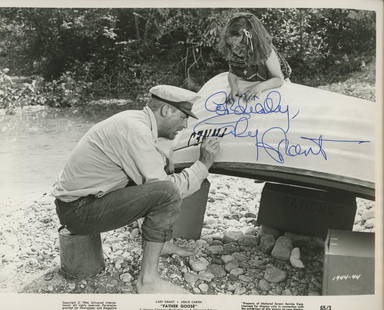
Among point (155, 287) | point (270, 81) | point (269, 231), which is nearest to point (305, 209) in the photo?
point (269, 231)

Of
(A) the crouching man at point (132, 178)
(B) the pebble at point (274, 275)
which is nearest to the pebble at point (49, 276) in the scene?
(A) the crouching man at point (132, 178)

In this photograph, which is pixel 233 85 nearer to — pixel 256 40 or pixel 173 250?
pixel 256 40

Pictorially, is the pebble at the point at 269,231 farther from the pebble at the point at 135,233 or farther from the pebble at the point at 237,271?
the pebble at the point at 135,233

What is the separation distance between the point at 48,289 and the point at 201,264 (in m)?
0.52

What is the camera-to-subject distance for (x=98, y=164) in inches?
62.8

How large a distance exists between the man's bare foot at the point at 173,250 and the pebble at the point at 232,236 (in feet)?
0.46

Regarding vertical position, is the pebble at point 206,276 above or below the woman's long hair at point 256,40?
below

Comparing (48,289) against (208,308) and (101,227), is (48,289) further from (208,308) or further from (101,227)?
(208,308)

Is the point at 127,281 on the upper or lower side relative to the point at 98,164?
lower

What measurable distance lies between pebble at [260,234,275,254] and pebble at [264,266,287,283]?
0.08 meters

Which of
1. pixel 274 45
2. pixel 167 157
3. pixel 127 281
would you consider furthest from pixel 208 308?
pixel 274 45

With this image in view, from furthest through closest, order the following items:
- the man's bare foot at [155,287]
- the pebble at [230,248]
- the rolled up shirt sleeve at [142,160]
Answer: the pebble at [230,248], the man's bare foot at [155,287], the rolled up shirt sleeve at [142,160]

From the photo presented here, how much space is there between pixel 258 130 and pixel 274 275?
1.61 feet

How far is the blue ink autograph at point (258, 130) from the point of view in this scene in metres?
1.72
